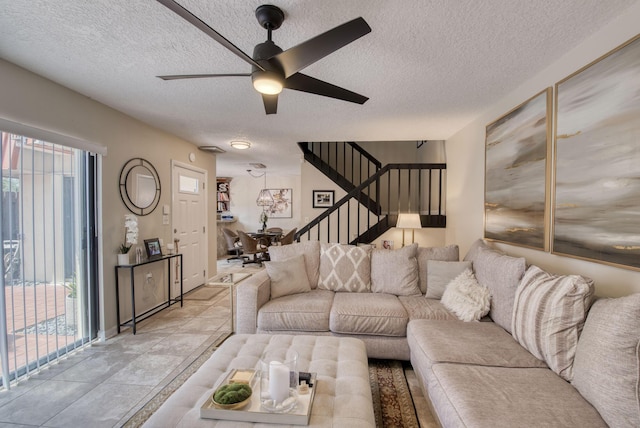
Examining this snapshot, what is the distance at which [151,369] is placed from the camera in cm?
220

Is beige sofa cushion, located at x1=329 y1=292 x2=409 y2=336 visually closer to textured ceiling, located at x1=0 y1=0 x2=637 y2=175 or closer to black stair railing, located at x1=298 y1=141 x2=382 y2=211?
textured ceiling, located at x1=0 y1=0 x2=637 y2=175

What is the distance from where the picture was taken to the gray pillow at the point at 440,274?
248 cm

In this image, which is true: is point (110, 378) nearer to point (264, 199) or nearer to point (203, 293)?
point (203, 293)

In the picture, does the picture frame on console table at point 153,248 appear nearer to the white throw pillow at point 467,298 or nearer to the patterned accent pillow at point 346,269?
the patterned accent pillow at point 346,269

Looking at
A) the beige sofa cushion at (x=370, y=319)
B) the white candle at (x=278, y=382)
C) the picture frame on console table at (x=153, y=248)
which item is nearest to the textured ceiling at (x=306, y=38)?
the picture frame on console table at (x=153, y=248)

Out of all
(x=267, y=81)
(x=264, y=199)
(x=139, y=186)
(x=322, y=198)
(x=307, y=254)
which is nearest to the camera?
(x=267, y=81)

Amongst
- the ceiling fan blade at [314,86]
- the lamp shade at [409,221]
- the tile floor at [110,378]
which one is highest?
the ceiling fan blade at [314,86]

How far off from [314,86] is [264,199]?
6.87 meters

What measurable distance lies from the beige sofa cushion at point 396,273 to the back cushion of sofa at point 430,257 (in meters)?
0.08

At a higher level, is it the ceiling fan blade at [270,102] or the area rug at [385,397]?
the ceiling fan blade at [270,102]

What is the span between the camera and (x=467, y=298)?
215 cm

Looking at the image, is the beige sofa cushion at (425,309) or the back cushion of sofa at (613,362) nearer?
the back cushion of sofa at (613,362)

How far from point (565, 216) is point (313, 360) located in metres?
1.91

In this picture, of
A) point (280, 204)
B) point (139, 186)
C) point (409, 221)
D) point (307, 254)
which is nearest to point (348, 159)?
point (409, 221)
